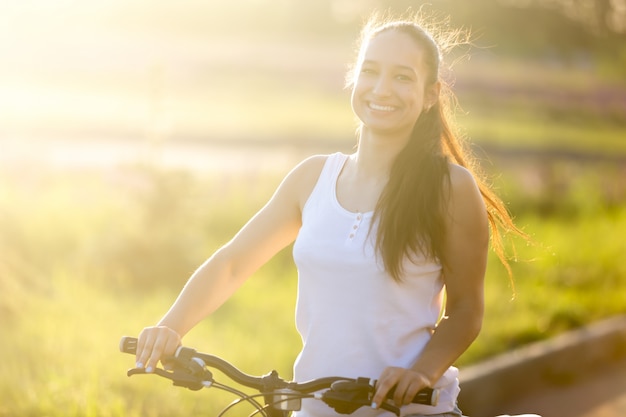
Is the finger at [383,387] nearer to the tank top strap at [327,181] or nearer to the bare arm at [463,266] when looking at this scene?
the bare arm at [463,266]

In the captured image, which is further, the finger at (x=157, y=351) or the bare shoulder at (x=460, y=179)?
the bare shoulder at (x=460, y=179)

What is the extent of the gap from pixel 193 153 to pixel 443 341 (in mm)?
18407

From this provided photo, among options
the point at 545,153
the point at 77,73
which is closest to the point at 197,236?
the point at 545,153

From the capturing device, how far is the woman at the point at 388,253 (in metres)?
3.15

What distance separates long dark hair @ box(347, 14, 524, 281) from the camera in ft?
10.4

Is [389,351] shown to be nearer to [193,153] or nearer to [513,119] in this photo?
[193,153]

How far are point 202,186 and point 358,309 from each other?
9.83 meters

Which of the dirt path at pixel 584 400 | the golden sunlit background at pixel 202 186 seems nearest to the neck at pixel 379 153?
the golden sunlit background at pixel 202 186

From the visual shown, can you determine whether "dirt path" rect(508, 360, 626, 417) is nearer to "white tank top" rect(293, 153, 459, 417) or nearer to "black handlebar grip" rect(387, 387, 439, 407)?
"white tank top" rect(293, 153, 459, 417)

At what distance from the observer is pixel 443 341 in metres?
3.13

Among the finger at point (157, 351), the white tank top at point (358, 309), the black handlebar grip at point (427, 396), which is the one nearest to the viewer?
Answer: the black handlebar grip at point (427, 396)

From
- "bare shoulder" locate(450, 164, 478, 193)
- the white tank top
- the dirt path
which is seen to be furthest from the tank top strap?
the dirt path

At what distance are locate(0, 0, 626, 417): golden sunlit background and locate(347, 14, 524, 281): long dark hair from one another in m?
0.24

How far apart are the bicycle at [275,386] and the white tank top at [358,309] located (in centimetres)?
27
